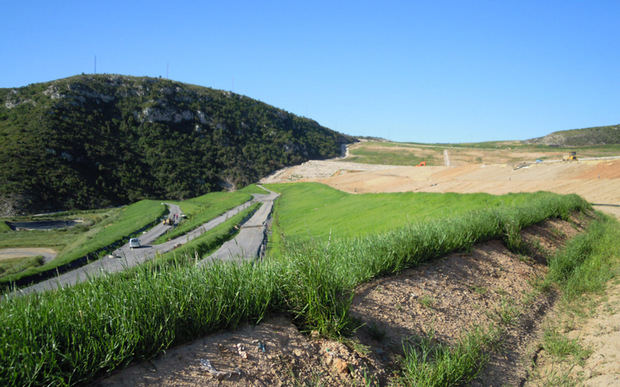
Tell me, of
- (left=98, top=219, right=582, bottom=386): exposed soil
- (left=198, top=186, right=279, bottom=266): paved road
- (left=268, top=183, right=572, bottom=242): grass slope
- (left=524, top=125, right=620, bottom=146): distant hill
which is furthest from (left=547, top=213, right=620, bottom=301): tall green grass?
(left=524, top=125, right=620, bottom=146): distant hill

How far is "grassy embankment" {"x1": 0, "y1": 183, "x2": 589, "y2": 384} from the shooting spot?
2.61 m

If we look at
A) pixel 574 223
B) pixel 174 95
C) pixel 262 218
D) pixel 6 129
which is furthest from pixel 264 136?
pixel 574 223

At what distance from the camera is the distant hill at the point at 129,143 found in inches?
2867

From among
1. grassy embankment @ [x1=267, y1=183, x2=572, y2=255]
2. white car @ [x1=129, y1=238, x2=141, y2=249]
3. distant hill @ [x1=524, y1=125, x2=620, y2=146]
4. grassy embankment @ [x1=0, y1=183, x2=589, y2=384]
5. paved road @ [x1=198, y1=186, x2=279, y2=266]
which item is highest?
distant hill @ [x1=524, y1=125, x2=620, y2=146]

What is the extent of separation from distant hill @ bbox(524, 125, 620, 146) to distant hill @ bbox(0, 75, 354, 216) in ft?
284

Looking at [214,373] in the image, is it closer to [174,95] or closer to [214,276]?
[214,276]

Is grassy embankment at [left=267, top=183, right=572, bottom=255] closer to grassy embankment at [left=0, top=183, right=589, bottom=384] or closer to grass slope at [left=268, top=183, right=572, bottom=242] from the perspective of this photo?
grass slope at [left=268, top=183, right=572, bottom=242]

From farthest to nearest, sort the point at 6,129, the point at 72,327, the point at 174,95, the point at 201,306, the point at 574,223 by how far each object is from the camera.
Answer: the point at 174,95, the point at 6,129, the point at 574,223, the point at 201,306, the point at 72,327

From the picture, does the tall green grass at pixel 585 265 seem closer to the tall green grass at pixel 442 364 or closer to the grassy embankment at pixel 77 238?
the tall green grass at pixel 442 364

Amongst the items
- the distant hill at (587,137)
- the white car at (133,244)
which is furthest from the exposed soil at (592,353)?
the distant hill at (587,137)

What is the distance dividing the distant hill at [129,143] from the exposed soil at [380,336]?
257 ft

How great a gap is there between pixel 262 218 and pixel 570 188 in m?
35.3

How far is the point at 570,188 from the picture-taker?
94.4 feet

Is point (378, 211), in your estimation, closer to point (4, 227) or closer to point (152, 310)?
point (152, 310)
